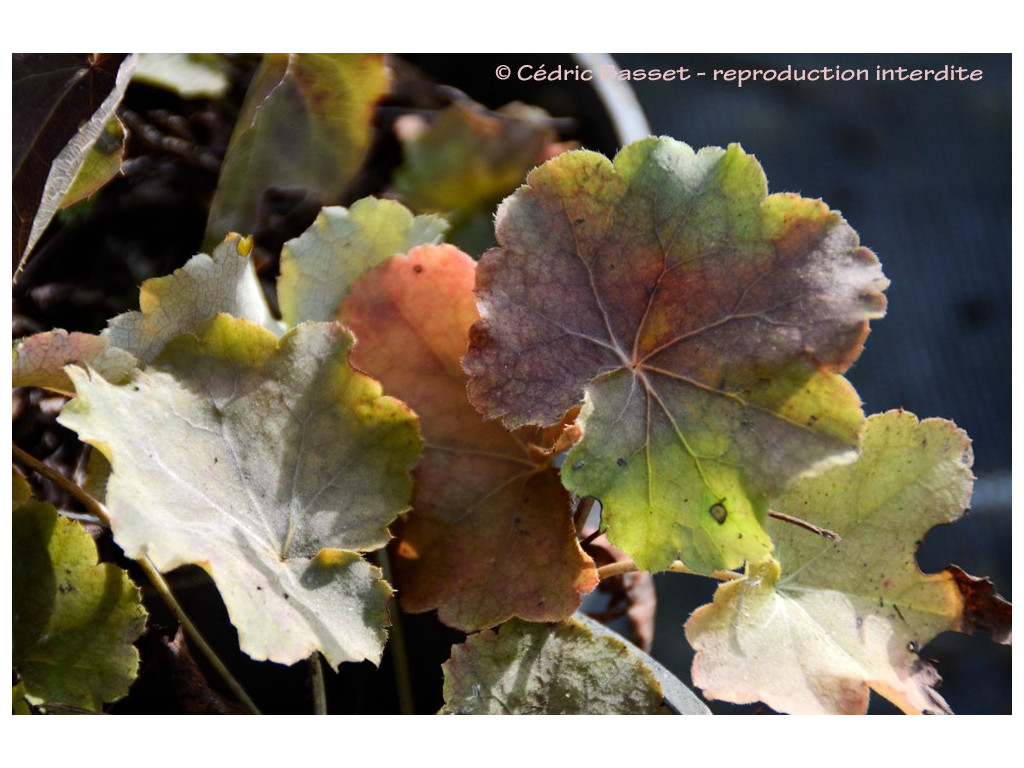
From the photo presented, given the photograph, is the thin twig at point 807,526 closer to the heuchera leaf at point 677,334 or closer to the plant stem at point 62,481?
the heuchera leaf at point 677,334

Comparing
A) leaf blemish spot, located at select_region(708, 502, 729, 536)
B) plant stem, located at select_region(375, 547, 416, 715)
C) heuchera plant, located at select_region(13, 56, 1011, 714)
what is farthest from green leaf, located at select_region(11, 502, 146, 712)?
leaf blemish spot, located at select_region(708, 502, 729, 536)

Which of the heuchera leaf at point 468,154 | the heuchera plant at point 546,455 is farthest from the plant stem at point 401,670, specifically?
the heuchera leaf at point 468,154

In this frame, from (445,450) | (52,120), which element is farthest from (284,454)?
(52,120)

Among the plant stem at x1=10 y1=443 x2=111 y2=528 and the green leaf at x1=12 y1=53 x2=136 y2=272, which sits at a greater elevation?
the green leaf at x1=12 y1=53 x2=136 y2=272

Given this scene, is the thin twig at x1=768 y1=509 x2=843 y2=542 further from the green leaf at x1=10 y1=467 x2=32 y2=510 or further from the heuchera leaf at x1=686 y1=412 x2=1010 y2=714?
the green leaf at x1=10 y1=467 x2=32 y2=510

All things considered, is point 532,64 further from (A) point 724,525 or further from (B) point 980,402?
(B) point 980,402

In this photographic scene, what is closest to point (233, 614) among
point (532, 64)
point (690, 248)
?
point (690, 248)

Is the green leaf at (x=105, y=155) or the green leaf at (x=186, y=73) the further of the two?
the green leaf at (x=186, y=73)
